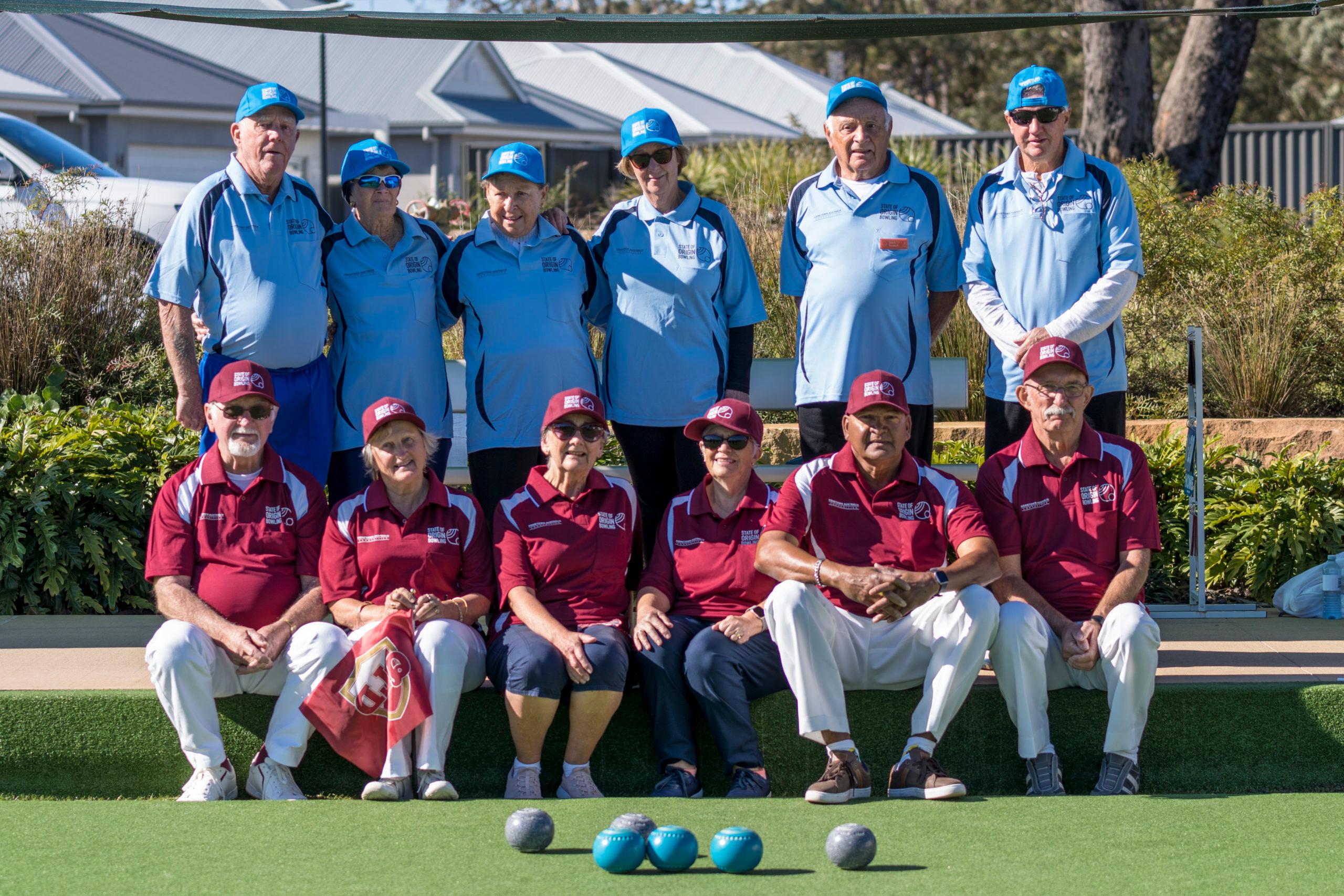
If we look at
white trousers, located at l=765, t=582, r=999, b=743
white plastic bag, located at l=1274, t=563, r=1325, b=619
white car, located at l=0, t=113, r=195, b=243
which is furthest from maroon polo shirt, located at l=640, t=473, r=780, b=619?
white car, located at l=0, t=113, r=195, b=243

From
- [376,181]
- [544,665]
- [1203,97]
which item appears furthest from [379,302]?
[1203,97]

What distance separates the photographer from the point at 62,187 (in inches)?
351

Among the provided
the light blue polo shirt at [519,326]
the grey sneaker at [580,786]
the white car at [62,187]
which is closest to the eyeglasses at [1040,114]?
the light blue polo shirt at [519,326]

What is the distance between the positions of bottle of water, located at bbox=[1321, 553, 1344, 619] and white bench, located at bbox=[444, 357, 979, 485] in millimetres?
1364

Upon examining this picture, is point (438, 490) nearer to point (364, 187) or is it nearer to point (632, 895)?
point (364, 187)

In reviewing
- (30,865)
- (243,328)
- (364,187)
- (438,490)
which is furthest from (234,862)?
(364,187)

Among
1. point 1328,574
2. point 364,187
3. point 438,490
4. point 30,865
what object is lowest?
point 30,865

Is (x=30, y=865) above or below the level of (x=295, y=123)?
below

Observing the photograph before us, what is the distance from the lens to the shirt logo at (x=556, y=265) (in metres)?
5.08

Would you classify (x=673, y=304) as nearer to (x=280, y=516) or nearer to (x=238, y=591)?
(x=280, y=516)

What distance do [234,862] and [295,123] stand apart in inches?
99.3

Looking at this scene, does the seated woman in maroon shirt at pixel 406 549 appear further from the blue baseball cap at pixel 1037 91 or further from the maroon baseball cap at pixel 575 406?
the blue baseball cap at pixel 1037 91

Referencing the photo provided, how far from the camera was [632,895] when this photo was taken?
135 inches

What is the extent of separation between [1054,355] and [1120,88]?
27.5 ft
